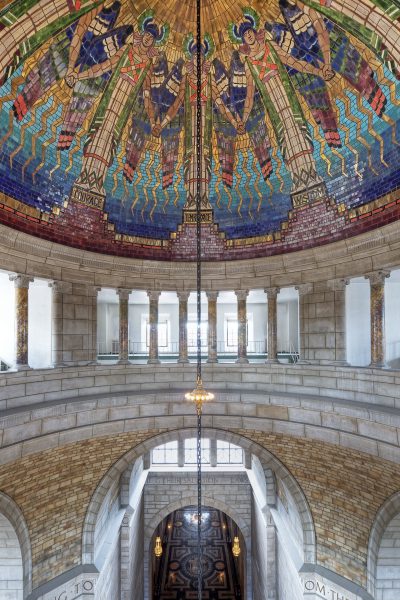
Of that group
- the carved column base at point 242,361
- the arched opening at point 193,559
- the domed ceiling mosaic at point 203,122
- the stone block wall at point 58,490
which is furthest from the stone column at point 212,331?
the arched opening at point 193,559

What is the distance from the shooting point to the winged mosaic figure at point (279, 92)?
274 inches

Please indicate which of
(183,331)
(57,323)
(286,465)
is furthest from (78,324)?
(286,465)

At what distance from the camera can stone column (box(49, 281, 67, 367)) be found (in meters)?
7.59

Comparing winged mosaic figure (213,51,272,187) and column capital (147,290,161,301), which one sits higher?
winged mosaic figure (213,51,272,187)

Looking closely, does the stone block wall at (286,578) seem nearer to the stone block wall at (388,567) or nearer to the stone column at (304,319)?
the stone block wall at (388,567)

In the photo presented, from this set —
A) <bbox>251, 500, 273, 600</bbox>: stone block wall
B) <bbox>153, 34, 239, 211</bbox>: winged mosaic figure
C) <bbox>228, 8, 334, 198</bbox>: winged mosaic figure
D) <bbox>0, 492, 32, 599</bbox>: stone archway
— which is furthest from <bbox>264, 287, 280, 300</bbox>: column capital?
<bbox>0, 492, 32, 599</bbox>: stone archway

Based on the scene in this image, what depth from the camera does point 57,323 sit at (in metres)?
7.67

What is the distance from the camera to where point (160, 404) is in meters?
7.45

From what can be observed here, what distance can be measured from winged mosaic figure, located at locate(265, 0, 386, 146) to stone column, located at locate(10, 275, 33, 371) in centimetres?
678

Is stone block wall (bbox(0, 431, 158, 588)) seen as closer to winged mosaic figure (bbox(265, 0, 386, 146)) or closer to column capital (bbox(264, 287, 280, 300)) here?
column capital (bbox(264, 287, 280, 300))

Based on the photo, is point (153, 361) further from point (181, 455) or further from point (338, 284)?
point (181, 455)

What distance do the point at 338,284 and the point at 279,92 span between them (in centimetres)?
427

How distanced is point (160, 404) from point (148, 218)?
453 cm

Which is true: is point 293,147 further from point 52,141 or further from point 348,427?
point 348,427
